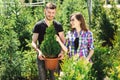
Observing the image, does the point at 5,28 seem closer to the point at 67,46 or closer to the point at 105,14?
the point at 67,46

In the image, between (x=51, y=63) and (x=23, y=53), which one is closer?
(x=51, y=63)

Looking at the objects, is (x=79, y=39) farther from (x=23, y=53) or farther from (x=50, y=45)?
(x=23, y=53)

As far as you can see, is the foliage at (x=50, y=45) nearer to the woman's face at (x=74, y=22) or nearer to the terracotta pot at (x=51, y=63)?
the terracotta pot at (x=51, y=63)

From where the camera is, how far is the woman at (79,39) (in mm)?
5133

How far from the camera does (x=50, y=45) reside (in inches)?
222

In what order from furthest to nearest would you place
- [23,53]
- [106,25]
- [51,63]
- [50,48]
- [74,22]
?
[106,25] < [23,53] < [50,48] < [51,63] < [74,22]

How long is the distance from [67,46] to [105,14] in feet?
16.2

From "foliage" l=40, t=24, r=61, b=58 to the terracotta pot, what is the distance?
0.39ft

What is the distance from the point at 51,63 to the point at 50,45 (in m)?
0.31

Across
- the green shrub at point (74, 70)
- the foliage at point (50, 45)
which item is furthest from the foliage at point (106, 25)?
the green shrub at point (74, 70)

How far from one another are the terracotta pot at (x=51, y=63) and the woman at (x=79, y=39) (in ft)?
1.13

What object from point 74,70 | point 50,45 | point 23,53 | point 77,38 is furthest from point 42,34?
point 23,53

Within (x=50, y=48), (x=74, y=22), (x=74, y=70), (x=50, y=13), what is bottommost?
(x=50, y=48)

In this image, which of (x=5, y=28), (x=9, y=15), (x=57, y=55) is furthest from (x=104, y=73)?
(x=9, y=15)
